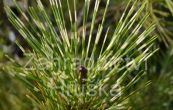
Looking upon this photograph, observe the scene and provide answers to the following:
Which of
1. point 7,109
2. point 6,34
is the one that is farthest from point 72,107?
point 6,34

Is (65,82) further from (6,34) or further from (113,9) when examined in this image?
(6,34)

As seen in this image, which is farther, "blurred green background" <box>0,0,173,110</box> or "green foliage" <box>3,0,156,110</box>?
"blurred green background" <box>0,0,173,110</box>

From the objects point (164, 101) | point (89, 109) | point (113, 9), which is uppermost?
point (113, 9)

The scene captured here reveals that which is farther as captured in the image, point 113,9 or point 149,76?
point 149,76

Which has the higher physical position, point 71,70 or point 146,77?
point 146,77

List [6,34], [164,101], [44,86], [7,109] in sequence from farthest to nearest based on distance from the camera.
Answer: [6,34] < [164,101] < [7,109] < [44,86]

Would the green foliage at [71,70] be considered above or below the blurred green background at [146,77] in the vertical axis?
below

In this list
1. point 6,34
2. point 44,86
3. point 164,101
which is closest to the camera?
point 44,86

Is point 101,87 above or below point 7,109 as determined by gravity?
below

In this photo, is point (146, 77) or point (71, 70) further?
point (146, 77)

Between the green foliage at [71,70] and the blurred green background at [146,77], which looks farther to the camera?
the blurred green background at [146,77]
